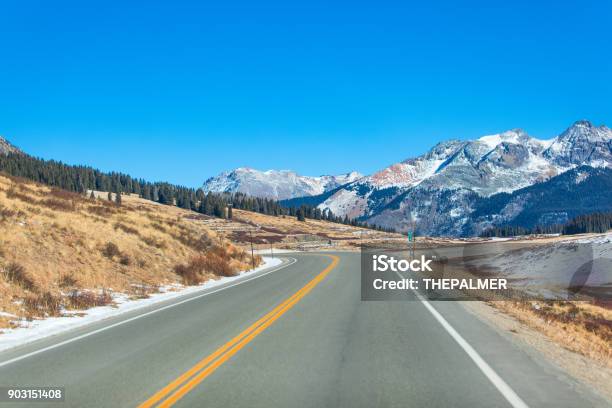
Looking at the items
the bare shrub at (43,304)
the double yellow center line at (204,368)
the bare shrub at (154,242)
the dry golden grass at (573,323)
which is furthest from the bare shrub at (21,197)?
the dry golden grass at (573,323)

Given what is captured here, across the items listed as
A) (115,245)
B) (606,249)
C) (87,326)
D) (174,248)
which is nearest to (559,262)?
(606,249)

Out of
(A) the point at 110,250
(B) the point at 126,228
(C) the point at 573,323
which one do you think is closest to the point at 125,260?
(A) the point at 110,250

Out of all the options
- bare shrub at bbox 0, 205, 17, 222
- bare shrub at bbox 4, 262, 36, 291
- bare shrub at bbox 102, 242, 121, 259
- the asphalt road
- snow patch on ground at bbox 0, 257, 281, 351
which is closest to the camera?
the asphalt road

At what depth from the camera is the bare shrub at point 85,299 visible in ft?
52.6

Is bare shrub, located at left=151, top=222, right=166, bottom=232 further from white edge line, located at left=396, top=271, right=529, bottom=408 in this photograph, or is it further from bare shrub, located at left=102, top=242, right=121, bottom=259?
white edge line, located at left=396, top=271, right=529, bottom=408

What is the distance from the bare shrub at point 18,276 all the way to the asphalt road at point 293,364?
13.8ft

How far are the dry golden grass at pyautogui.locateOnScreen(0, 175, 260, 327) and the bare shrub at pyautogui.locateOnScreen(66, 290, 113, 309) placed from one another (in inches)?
0.4

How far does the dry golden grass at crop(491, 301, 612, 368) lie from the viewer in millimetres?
11101

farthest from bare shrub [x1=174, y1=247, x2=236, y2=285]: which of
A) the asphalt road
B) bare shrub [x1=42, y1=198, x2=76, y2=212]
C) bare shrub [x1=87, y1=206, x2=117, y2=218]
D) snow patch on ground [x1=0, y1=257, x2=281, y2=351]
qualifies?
Answer: the asphalt road

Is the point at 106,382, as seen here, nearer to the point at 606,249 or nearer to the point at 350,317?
the point at 350,317

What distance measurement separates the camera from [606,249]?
148 ft

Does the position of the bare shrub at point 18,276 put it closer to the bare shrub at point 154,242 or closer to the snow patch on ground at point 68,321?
the snow patch on ground at point 68,321

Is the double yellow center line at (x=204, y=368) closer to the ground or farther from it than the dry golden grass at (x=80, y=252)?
closer to the ground

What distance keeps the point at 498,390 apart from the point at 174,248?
24750 mm
